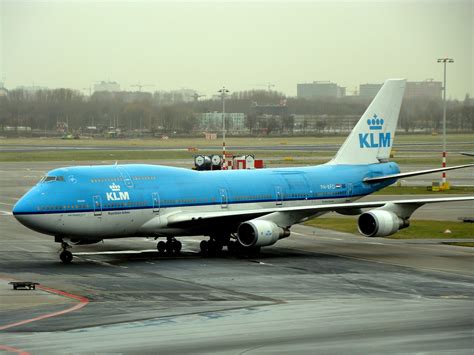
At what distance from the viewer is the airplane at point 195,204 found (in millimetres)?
39969

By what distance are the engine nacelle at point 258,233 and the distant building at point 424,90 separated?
74361 mm

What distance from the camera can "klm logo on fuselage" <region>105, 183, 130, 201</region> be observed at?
40.8 meters

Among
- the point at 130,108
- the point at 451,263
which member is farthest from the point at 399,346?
the point at 130,108

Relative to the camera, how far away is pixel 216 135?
517ft

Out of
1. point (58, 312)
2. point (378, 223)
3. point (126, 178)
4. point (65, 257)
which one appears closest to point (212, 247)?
point (126, 178)

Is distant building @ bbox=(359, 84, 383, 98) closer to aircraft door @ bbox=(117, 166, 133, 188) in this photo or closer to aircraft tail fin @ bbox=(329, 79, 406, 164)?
aircraft tail fin @ bbox=(329, 79, 406, 164)

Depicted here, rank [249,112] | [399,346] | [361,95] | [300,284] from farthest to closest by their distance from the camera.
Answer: [249,112] → [361,95] → [300,284] → [399,346]

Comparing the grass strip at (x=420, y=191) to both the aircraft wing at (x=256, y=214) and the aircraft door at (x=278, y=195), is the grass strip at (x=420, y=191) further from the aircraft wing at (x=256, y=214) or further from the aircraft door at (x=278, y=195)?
the aircraft wing at (x=256, y=214)

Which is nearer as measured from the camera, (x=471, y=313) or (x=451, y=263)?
(x=471, y=313)

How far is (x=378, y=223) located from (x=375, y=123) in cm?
966

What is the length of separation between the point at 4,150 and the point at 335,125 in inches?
1858

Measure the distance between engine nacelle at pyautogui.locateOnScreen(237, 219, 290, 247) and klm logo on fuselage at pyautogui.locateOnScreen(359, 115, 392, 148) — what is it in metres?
10.1

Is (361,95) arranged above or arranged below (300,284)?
above

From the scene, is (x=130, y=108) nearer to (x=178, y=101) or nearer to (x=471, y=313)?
(x=178, y=101)
